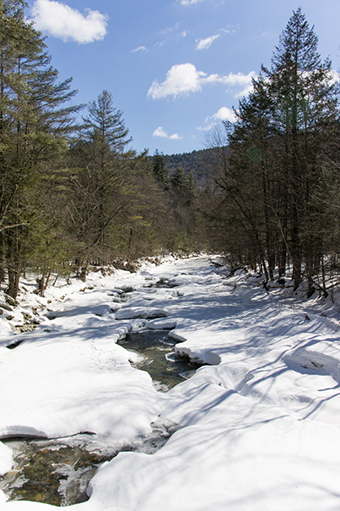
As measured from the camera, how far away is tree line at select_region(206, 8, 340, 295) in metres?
8.67

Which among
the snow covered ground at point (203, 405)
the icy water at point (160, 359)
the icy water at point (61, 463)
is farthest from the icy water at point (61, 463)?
the icy water at point (160, 359)

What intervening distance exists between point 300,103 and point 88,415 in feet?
37.3

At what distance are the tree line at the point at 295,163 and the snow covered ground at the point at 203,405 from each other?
221 cm

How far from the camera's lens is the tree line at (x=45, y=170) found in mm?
8258

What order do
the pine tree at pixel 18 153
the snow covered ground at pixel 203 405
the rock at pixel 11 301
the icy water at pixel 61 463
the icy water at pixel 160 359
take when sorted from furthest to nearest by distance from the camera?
1. the rock at pixel 11 301
2. the pine tree at pixel 18 153
3. the icy water at pixel 160 359
4. the icy water at pixel 61 463
5. the snow covered ground at pixel 203 405

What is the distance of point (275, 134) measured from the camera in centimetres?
1170

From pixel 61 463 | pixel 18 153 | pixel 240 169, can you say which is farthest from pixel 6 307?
pixel 240 169

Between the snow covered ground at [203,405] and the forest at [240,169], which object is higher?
the forest at [240,169]

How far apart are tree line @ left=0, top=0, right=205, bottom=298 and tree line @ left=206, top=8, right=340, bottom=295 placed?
23.6 ft

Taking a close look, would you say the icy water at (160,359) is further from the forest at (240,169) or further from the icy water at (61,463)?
the forest at (240,169)

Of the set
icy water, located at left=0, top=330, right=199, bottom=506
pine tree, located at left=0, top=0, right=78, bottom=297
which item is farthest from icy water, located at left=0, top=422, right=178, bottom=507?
pine tree, located at left=0, top=0, right=78, bottom=297

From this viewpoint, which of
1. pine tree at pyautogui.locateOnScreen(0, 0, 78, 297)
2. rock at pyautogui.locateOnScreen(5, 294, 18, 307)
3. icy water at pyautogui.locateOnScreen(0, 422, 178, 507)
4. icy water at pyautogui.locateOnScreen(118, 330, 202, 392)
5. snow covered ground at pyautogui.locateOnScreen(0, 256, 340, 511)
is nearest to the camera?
snow covered ground at pyautogui.locateOnScreen(0, 256, 340, 511)

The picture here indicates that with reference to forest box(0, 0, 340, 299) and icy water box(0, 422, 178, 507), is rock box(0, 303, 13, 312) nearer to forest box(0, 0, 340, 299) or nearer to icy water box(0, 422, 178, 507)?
forest box(0, 0, 340, 299)

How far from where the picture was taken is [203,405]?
439 centimetres
